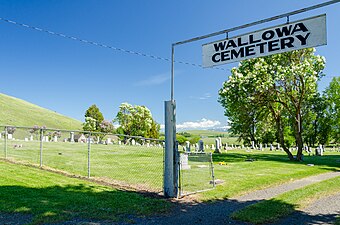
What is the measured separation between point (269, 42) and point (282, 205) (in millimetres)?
4102

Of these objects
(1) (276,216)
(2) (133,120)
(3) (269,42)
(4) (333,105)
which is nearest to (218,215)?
(1) (276,216)

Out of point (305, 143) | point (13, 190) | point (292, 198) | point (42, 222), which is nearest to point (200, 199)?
point (292, 198)

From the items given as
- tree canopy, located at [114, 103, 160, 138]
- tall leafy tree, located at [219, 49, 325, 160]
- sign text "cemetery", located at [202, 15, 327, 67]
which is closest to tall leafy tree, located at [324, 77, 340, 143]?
tall leafy tree, located at [219, 49, 325, 160]

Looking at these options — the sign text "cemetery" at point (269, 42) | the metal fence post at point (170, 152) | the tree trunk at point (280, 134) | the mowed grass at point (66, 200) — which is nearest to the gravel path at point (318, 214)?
the mowed grass at point (66, 200)

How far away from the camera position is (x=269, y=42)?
683 centimetres

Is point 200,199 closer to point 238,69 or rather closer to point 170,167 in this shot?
point 170,167

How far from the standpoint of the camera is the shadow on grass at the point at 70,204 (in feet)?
18.6

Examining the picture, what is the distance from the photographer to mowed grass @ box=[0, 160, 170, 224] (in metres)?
5.84

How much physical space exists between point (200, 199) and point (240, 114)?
1727 cm

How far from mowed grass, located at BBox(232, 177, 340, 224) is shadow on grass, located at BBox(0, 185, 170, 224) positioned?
6.35ft

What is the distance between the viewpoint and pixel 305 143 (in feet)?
179

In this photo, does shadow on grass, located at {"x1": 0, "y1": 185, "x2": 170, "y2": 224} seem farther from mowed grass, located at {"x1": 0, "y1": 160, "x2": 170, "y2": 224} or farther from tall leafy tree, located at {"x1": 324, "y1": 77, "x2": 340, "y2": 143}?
tall leafy tree, located at {"x1": 324, "y1": 77, "x2": 340, "y2": 143}

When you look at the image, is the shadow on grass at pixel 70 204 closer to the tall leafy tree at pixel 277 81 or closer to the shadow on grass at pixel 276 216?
the shadow on grass at pixel 276 216

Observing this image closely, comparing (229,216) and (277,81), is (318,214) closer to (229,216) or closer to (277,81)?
(229,216)
